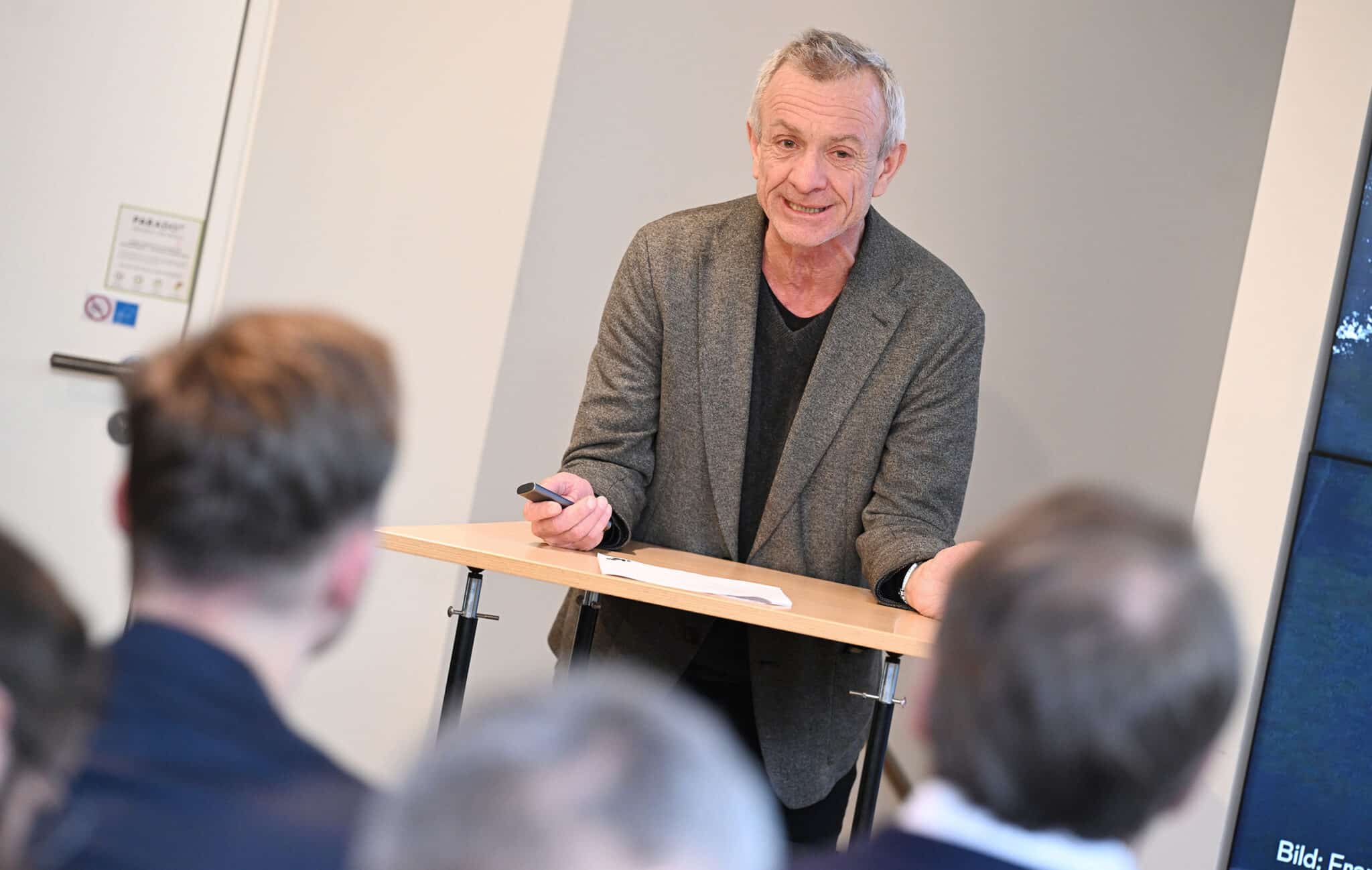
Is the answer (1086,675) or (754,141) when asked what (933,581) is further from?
(1086,675)

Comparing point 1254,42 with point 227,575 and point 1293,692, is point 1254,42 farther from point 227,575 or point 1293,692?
point 227,575

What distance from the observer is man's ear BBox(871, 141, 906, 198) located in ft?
8.76

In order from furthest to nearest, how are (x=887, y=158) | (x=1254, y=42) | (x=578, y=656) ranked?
(x=1254, y=42) < (x=887, y=158) < (x=578, y=656)

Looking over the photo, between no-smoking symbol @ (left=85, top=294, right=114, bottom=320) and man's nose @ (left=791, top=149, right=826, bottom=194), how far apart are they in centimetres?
180

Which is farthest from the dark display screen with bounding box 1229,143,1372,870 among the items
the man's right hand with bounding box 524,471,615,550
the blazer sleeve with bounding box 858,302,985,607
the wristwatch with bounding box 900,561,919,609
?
the man's right hand with bounding box 524,471,615,550

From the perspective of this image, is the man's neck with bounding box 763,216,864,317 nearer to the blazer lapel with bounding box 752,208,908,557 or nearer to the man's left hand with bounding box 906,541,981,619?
the blazer lapel with bounding box 752,208,908,557

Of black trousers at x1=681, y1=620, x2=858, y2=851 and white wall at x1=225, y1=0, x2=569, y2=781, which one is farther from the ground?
white wall at x1=225, y1=0, x2=569, y2=781

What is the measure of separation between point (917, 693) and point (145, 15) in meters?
2.98

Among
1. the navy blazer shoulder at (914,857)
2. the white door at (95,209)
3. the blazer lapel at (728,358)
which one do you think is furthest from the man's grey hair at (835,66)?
the navy blazer shoulder at (914,857)

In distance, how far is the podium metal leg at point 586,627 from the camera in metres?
2.45

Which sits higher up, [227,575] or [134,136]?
[134,136]

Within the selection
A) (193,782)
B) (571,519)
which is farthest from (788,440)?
(193,782)

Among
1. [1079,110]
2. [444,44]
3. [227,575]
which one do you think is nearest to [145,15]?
[444,44]

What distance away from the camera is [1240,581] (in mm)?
3156
